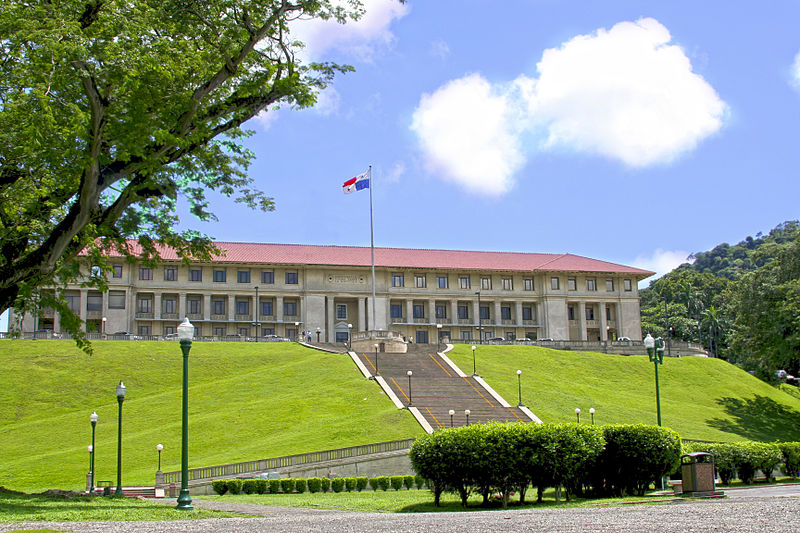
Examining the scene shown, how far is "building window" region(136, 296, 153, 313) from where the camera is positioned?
85.9 m

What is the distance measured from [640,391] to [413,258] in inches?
1523

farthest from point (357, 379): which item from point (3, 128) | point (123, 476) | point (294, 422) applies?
point (3, 128)

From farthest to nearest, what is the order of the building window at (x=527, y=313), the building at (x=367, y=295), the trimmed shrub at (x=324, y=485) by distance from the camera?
the building window at (x=527, y=313)
the building at (x=367, y=295)
the trimmed shrub at (x=324, y=485)

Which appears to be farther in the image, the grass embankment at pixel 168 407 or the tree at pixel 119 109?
the grass embankment at pixel 168 407

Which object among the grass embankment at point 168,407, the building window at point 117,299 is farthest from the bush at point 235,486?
the building window at point 117,299

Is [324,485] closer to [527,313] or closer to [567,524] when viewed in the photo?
[567,524]

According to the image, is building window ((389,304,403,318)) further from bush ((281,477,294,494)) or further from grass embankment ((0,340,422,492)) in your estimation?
bush ((281,477,294,494))

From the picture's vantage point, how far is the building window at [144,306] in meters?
85.9

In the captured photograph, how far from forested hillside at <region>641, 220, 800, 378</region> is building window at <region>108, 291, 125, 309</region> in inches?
2358

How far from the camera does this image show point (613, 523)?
1273cm

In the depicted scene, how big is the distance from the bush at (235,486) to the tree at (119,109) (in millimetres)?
11870

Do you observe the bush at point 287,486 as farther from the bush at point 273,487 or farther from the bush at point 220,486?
the bush at point 220,486

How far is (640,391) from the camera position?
62375 millimetres

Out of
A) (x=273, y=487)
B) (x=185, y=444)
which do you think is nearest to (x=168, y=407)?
(x=273, y=487)
